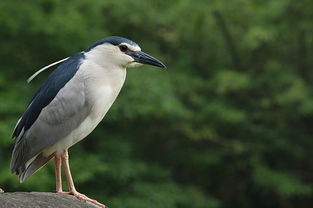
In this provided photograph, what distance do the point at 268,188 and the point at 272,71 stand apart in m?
1.77

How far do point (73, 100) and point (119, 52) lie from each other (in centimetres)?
48

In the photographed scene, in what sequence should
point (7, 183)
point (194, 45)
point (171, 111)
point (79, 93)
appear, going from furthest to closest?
point (194, 45) < point (171, 111) < point (7, 183) < point (79, 93)

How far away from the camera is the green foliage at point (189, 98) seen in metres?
9.67

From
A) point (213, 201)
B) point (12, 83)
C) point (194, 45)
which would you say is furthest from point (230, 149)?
point (12, 83)

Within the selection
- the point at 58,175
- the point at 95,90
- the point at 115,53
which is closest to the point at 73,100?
the point at 95,90

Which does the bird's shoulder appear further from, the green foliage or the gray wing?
the green foliage

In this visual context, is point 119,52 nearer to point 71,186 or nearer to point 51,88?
point 51,88

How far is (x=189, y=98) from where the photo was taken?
10742 mm

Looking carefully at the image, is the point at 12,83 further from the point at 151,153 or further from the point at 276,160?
the point at 276,160

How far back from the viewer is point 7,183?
9.02 m

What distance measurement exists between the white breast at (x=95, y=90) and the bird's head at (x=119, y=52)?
5cm

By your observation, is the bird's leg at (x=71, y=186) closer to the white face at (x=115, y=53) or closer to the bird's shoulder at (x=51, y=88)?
the bird's shoulder at (x=51, y=88)

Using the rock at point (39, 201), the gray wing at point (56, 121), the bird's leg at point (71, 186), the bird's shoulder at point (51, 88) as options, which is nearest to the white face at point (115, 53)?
the bird's shoulder at point (51, 88)

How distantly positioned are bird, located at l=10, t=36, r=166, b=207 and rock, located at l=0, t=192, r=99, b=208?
97 mm
